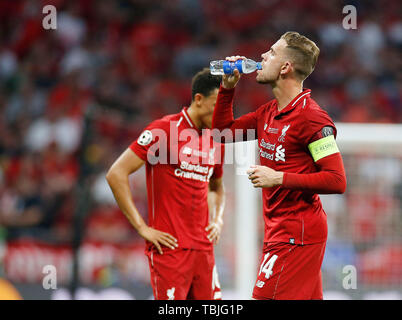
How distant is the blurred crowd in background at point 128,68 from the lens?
9.02 metres

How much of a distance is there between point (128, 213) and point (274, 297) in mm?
1250

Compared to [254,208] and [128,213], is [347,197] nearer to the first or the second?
[254,208]

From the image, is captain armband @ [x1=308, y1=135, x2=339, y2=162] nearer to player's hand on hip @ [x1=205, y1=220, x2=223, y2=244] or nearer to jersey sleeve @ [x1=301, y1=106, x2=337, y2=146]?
jersey sleeve @ [x1=301, y1=106, x2=337, y2=146]

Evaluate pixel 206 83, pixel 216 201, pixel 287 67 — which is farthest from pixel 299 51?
pixel 216 201

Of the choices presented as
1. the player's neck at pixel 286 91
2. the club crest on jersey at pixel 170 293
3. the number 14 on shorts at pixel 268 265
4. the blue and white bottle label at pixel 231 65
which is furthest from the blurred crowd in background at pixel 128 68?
the number 14 on shorts at pixel 268 265

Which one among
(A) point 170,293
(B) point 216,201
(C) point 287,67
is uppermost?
(C) point 287,67

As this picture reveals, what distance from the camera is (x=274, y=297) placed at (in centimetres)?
345

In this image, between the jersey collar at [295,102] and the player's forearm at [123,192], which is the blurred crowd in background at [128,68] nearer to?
the player's forearm at [123,192]

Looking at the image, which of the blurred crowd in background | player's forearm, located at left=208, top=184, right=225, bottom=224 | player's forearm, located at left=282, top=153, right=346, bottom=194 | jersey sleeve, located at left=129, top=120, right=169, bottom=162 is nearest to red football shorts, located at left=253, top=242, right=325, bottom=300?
player's forearm, located at left=282, top=153, right=346, bottom=194

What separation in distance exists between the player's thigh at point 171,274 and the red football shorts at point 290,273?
2.48ft

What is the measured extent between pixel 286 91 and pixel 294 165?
45 centimetres

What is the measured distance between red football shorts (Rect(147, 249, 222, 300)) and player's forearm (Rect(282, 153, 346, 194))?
3.86 feet

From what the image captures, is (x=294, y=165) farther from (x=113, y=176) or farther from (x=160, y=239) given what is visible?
(x=113, y=176)

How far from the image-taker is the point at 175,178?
4250 mm
